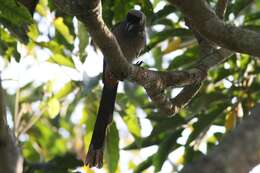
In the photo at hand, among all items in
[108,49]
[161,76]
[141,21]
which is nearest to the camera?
[108,49]

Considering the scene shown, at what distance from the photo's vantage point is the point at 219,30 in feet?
7.10

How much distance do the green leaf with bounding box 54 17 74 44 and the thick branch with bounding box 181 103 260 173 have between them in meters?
1.51

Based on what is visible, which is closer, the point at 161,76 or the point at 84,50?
the point at 161,76

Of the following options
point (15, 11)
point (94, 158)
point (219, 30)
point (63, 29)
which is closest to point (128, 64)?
point (219, 30)

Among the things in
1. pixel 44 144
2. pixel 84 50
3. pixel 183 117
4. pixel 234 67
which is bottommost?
pixel 44 144

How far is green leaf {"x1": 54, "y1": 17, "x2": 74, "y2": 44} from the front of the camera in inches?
149

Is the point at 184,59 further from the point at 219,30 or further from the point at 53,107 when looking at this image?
the point at 219,30

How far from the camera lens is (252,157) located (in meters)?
2.62

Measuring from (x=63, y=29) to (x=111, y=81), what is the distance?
2.17ft

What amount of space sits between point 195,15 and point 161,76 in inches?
12.5

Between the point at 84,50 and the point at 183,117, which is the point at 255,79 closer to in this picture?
the point at 183,117

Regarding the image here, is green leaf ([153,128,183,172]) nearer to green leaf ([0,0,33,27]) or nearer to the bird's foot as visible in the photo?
the bird's foot

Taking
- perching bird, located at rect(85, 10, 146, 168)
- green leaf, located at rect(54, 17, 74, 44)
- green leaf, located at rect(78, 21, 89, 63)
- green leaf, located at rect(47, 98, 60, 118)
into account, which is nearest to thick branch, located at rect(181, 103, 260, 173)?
perching bird, located at rect(85, 10, 146, 168)

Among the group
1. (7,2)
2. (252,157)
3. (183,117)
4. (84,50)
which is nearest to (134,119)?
(183,117)
